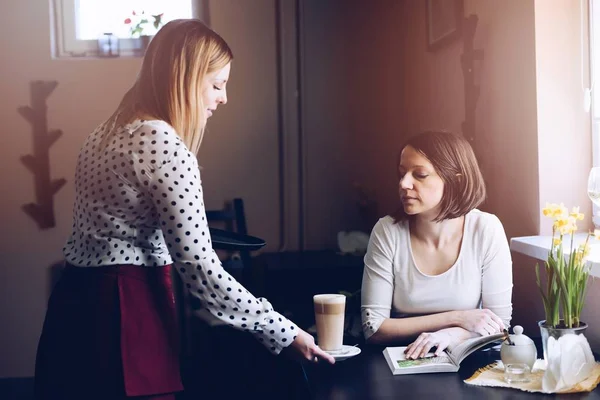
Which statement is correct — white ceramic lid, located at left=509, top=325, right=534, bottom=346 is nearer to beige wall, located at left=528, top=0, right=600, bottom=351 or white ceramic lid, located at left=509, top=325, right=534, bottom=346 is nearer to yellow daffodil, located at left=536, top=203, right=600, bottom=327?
yellow daffodil, located at left=536, top=203, right=600, bottom=327

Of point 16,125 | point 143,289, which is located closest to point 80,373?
point 143,289

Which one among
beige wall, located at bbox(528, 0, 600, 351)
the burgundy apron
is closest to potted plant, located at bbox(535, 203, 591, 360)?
beige wall, located at bbox(528, 0, 600, 351)

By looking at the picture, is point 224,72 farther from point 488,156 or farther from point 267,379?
point 267,379

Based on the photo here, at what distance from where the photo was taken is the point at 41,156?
3.45 metres

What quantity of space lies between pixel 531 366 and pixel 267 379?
1.82 meters

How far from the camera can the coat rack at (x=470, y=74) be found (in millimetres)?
2238

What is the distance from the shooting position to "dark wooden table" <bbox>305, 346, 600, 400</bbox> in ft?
3.76

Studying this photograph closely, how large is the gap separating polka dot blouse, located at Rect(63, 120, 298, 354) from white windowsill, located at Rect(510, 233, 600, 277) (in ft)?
2.24

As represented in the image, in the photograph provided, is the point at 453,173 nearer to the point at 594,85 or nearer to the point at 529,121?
the point at 529,121

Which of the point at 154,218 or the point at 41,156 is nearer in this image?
the point at 154,218

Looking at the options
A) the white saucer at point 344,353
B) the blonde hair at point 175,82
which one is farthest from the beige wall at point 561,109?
the blonde hair at point 175,82

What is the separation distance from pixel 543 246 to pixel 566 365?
1.86ft

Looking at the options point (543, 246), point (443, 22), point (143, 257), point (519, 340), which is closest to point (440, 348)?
point (519, 340)

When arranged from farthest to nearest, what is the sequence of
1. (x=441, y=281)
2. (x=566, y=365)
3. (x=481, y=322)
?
(x=441, y=281), (x=481, y=322), (x=566, y=365)
